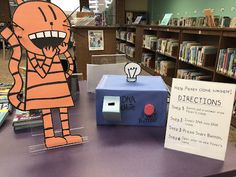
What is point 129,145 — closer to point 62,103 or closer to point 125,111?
point 125,111

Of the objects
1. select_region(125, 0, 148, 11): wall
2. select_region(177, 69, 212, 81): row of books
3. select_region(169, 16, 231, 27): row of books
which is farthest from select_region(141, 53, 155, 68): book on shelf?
select_region(125, 0, 148, 11): wall

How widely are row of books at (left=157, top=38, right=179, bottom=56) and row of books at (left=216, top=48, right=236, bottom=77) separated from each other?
1.31 metres

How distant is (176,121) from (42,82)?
0.48 metres

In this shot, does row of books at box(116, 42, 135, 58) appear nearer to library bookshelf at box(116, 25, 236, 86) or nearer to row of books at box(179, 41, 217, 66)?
library bookshelf at box(116, 25, 236, 86)

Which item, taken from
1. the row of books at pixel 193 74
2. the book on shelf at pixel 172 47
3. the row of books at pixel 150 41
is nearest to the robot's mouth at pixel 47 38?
the row of books at pixel 193 74

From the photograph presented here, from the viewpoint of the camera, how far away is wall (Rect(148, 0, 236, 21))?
429 cm

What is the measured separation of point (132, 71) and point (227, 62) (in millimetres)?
2091

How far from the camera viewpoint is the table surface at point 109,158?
639 millimetres

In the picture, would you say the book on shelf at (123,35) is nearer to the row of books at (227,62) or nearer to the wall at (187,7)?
the wall at (187,7)

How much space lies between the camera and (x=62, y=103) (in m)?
0.73

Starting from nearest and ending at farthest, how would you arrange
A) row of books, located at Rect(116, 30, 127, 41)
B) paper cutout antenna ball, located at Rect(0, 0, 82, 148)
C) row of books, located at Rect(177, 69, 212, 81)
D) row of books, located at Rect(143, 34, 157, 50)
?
1. paper cutout antenna ball, located at Rect(0, 0, 82, 148)
2. row of books, located at Rect(177, 69, 212, 81)
3. row of books, located at Rect(143, 34, 157, 50)
4. row of books, located at Rect(116, 30, 127, 41)

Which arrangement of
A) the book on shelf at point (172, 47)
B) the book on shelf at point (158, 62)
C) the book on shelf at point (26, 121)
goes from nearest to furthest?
1. the book on shelf at point (26, 121)
2. the book on shelf at point (172, 47)
3. the book on shelf at point (158, 62)

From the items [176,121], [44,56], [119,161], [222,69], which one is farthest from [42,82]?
[222,69]

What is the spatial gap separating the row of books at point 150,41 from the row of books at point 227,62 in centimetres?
227
